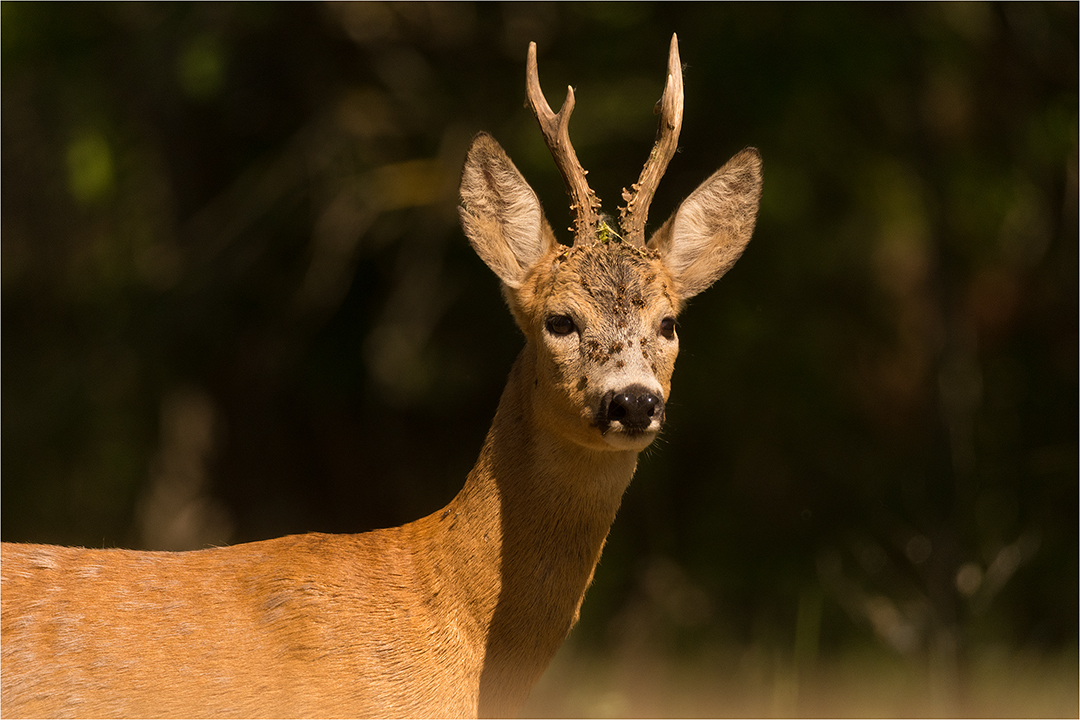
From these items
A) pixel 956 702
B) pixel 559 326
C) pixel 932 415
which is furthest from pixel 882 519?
pixel 559 326

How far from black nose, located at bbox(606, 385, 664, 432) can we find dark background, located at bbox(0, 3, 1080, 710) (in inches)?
154

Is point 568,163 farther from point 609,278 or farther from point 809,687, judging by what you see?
point 809,687

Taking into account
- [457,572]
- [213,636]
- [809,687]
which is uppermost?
[457,572]

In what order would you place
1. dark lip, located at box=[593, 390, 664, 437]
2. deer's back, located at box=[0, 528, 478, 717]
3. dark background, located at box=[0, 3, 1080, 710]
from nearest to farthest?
deer's back, located at box=[0, 528, 478, 717] < dark lip, located at box=[593, 390, 664, 437] < dark background, located at box=[0, 3, 1080, 710]

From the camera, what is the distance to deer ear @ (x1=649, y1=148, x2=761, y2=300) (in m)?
4.27

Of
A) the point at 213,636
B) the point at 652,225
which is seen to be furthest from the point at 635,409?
the point at 652,225

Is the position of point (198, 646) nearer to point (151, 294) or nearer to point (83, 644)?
point (83, 644)

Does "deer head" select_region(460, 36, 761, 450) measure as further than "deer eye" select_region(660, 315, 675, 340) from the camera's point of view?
No

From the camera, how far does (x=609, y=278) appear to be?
3.85 metres

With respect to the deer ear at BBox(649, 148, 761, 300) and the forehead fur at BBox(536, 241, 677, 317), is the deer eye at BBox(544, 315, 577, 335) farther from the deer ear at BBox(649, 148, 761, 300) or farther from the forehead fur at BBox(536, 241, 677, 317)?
the deer ear at BBox(649, 148, 761, 300)

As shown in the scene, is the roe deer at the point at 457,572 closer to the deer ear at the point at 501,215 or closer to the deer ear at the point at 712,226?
the deer ear at the point at 501,215

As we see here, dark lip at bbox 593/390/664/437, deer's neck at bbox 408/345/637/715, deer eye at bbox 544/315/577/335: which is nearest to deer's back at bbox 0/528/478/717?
deer's neck at bbox 408/345/637/715

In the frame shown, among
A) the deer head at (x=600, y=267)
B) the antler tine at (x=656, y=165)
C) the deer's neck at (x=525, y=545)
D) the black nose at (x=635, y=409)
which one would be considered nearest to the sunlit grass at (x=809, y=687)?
the deer's neck at (x=525, y=545)

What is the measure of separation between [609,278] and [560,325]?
0.25 m
